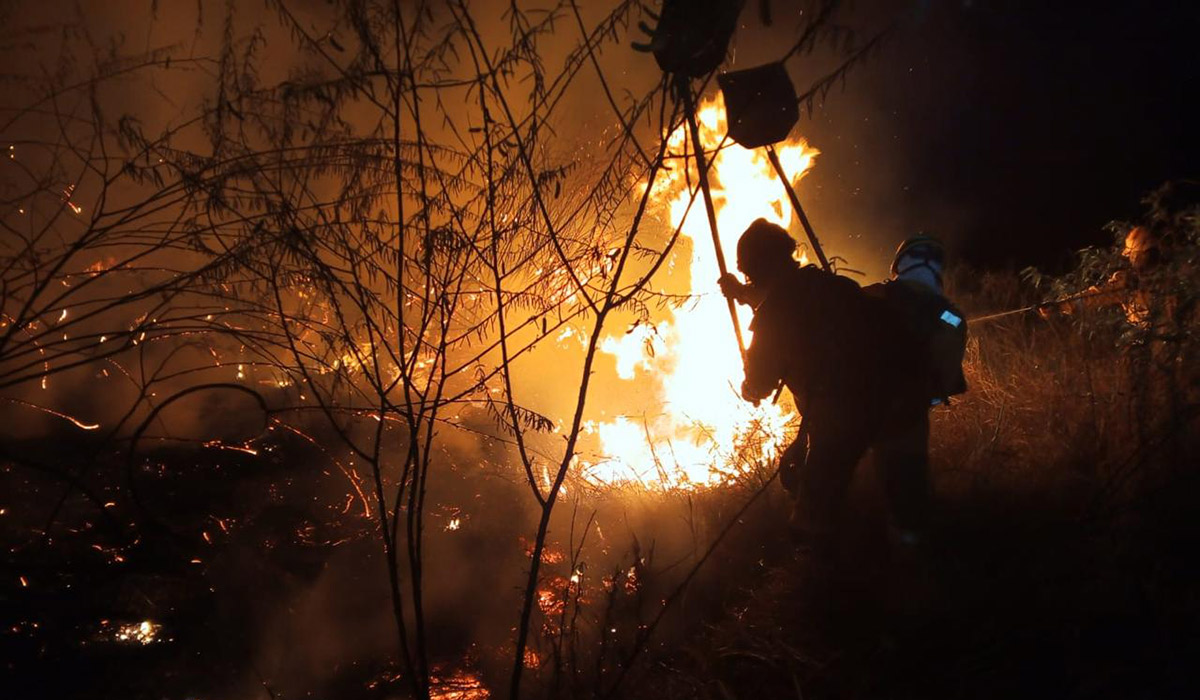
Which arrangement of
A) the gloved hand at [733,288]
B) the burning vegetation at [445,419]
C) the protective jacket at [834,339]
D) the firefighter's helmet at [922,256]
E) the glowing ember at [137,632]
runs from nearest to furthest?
the burning vegetation at [445,419]
the protective jacket at [834,339]
the gloved hand at [733,288]
the firefighter's helmet at [922,256]
the glowing ember at [137,632]

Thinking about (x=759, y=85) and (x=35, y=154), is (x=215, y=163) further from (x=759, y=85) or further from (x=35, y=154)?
(x=35, y=154)

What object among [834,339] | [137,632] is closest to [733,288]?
[834,339]

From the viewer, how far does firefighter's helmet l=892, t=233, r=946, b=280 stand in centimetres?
318

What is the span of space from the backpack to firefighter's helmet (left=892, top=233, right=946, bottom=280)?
0.23 m

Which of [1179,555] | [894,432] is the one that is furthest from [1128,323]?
[894,432]

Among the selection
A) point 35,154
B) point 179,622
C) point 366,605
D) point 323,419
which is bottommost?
point 179,622

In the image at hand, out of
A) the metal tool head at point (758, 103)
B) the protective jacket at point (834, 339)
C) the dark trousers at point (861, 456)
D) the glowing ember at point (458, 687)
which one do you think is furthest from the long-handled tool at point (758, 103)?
the glowing ember at point (458, 687)

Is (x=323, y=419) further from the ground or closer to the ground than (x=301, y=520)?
further from the ground

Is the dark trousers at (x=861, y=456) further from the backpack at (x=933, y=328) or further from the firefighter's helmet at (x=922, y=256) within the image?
the firefighter's helmet at (x=922, y=256)

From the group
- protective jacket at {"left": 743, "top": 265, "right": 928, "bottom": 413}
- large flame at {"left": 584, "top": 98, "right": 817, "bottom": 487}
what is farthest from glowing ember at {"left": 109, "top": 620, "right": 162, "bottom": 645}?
protective jacket at {"left": 743, "top": 265, "right": 928, "bottom": 413}

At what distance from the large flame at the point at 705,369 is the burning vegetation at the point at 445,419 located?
4cm

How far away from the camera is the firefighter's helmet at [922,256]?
3180mm

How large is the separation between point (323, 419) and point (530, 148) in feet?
16.3

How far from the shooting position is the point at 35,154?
7.17m
